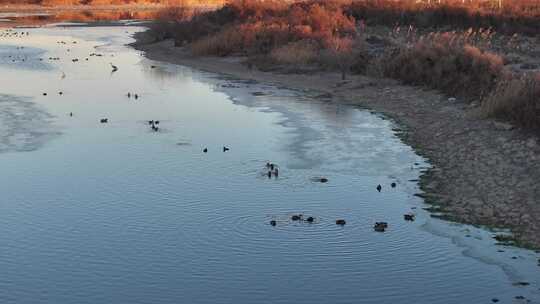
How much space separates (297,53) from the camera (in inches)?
1308

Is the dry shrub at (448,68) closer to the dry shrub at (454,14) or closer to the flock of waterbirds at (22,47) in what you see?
the flock of waterbirds at (22,47)

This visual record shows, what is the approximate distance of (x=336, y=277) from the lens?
10.1 metres

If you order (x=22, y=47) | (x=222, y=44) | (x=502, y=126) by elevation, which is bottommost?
(x=22, y=47)

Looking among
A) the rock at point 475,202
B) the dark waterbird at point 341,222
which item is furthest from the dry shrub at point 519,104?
the dark waterbird at point 341,222

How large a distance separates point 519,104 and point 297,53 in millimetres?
16525

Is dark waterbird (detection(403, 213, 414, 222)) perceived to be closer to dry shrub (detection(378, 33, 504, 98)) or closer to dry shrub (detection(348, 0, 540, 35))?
dry shrub (detection(378, 33, 504, 98))

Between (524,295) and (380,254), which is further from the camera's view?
(380,254)

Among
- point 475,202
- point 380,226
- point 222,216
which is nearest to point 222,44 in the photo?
point 475,202

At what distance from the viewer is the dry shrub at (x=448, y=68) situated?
23.2 meters

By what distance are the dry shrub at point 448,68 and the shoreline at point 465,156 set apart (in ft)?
1.68

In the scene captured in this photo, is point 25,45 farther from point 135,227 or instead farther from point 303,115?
point 135,227

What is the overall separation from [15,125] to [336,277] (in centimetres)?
1188

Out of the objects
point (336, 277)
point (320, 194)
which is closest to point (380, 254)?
point (336, 277)

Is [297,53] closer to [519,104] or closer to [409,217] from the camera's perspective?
[519,104]
